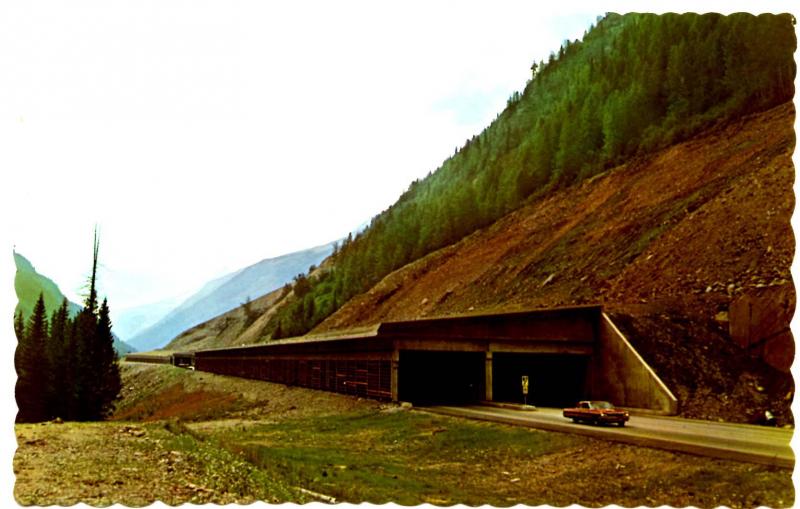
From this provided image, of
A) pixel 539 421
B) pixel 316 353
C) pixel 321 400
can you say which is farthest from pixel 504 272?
pixel 539 421

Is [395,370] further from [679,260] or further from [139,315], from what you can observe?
[139,315]

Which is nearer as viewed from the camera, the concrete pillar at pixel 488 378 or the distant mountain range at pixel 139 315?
the distant mountain range at pixel 139 315

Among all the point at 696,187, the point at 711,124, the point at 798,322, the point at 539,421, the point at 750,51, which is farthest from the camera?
the point at 711,124

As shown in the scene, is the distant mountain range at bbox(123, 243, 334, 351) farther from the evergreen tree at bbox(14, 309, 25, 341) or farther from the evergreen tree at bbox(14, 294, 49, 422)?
the evergreen tree at bbox(14, 309, 25, 341)

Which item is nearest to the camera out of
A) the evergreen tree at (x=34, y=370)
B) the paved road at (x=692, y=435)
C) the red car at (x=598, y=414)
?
the paved road at (x=692, y=435)

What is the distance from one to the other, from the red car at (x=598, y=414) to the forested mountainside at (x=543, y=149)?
24649 millimetres

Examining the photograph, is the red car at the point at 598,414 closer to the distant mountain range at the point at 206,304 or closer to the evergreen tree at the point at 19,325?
the distant mountain range at the point at 206,304

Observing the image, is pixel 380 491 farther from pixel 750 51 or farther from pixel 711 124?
pixel 711 124

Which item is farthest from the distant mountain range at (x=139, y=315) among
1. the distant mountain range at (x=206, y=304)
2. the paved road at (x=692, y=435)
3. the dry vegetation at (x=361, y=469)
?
the paved road at (x=692, y=435)

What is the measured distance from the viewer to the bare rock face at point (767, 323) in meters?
12.6

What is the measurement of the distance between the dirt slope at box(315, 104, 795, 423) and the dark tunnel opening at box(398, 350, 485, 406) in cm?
591

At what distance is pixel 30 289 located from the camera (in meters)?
12.2

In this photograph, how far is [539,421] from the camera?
62.4 ft

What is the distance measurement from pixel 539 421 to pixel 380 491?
8765 millimetres
